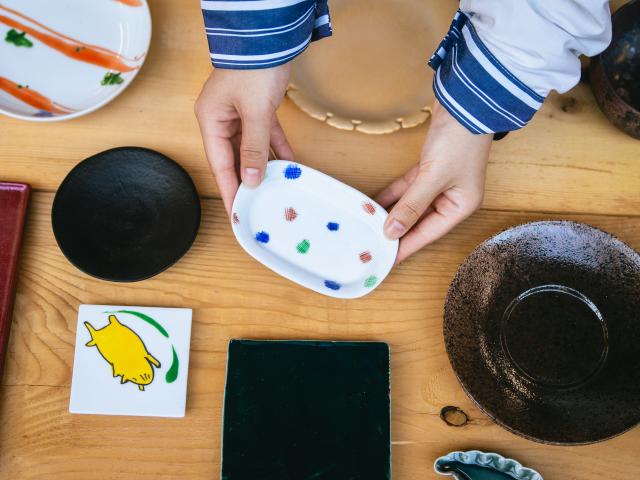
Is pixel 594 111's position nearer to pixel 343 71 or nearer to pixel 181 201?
pixel 343 71

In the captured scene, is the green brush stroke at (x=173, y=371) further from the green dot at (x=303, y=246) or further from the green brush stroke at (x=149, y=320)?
the green dot at (x=303, y=246)

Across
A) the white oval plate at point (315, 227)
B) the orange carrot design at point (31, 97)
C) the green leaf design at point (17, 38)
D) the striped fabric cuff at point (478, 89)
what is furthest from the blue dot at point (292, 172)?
the green leaf design at point (17, 38)

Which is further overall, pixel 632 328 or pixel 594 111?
pixel 594 111

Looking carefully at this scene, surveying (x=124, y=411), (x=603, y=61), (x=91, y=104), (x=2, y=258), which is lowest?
(x=124, y=411)

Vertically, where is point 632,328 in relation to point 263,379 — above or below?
above

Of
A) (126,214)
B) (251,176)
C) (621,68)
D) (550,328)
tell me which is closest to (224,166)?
(251,176)

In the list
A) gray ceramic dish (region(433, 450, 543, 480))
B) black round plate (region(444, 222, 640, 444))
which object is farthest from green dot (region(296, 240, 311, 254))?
gray ceramic dish (region(433, 450, 543, 480))

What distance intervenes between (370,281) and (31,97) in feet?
1.84

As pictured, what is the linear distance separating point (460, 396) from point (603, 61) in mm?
558

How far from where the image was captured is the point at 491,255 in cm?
75

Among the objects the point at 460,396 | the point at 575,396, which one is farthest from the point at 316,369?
the point at 575,396

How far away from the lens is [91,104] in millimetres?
792

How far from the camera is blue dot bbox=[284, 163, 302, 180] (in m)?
0.76

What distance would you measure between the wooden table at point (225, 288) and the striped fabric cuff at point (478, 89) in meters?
0.14
